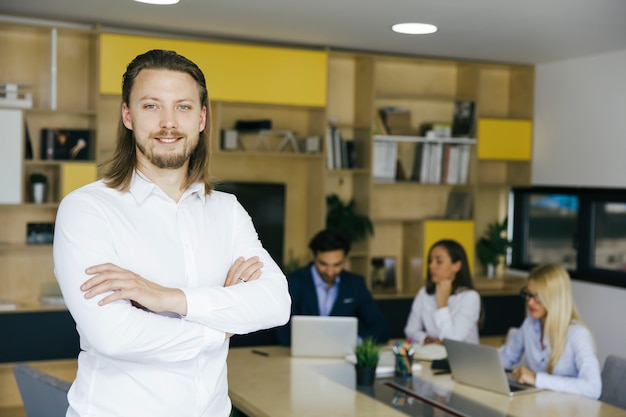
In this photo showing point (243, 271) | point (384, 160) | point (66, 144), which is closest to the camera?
point (243, 271)

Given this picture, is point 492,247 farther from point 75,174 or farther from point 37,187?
point 37,187

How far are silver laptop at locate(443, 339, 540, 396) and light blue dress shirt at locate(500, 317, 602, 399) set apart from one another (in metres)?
0.13

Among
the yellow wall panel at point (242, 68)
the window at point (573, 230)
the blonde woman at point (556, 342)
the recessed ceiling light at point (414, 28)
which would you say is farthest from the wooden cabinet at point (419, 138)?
the blonde woman at point (556, 342)

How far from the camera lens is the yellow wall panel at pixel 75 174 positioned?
5477mm

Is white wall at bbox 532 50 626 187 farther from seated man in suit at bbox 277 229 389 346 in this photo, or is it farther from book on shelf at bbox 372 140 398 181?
seated man in suit at bbox 277 229 389 346

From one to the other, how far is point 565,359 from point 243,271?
2265 millimetres

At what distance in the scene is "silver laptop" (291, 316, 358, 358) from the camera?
4234 millimetres

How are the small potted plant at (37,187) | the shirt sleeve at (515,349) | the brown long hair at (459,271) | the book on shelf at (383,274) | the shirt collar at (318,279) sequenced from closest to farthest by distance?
the shirt sleeve at (515,349) < the brown long hair at (459,271) < the shirt collar at (318,279) < the small potted plant at (37,187) < the book on shelf at (383,274)

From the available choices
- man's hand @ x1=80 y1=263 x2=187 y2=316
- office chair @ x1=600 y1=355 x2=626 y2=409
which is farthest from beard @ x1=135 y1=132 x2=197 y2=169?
office chair @ x1=600 y1=355 x2=626 y2=409

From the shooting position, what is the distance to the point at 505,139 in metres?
6.89

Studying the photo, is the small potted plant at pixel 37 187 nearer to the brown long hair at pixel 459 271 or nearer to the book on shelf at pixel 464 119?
the brown long hair at pixel 459 271

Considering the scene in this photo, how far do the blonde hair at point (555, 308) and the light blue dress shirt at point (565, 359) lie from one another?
0.09 ft

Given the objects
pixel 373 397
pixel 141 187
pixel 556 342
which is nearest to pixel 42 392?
pixel 373 397

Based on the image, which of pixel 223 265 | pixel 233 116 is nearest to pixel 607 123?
pixel 233 116
